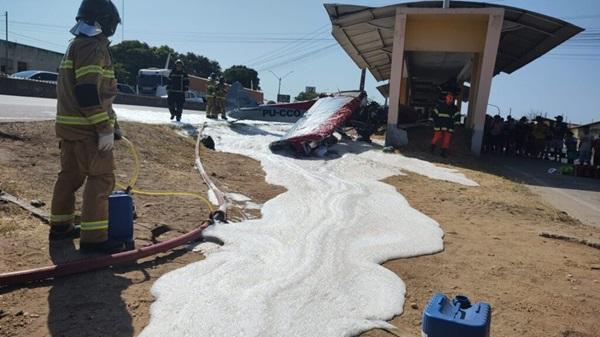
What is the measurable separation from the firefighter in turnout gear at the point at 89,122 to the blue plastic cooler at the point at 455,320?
2536 millimetres

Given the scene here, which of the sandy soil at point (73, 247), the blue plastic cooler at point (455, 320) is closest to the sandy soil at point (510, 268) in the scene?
the blue plastic cooler at point (455, 320)

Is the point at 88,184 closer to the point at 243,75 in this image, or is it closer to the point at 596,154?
the point at 596,154

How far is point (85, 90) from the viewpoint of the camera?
324 centimetres

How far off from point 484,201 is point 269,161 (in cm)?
406

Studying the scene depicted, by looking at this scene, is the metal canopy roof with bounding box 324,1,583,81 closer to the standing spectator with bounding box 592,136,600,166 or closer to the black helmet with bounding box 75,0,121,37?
the standing spectator with bounding box 592,136,600,166

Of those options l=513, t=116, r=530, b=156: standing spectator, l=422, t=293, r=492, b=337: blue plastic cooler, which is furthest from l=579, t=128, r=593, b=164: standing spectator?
l=422, t=293, r=492, b=337: blue plastic cooler

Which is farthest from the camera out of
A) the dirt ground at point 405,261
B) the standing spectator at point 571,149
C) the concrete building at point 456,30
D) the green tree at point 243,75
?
the green tree at point 243,75

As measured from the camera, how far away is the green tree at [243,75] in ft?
257

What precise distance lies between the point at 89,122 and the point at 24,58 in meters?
52.0

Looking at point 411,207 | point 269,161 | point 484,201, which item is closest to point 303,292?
point 411,207

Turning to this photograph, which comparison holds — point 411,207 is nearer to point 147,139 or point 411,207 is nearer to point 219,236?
point 219,236

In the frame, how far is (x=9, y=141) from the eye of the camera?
603 centimetres

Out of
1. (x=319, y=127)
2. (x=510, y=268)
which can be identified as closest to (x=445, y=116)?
(x=319, y=127)

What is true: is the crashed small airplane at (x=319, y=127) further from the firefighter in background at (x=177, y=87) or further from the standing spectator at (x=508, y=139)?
the standing spectator at (x=508, y=139)
